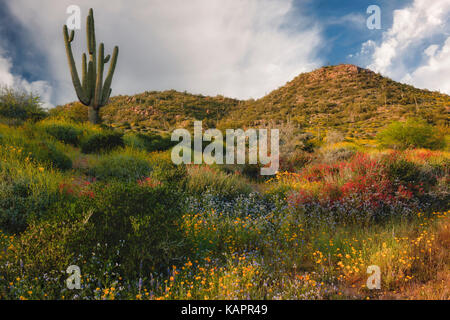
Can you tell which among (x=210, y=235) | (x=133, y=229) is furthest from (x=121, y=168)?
(x=133, y=229)

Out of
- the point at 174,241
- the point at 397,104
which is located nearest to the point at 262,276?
the point at 174,241

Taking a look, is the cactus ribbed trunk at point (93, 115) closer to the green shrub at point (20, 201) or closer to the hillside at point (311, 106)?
the hillside at point (311, 106)

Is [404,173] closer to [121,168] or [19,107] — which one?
[121,168]

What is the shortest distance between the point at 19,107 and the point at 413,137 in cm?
2364

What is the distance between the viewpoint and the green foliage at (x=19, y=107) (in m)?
13.6

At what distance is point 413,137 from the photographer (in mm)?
15656

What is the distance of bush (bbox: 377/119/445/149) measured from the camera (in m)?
15.7

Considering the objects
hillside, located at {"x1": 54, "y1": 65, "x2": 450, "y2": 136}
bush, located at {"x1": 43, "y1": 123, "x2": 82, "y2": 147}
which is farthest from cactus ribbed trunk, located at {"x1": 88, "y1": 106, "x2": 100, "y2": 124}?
hillside, located at {"x1": 54, "y1": 65, "x2": 450, "y2": 136}

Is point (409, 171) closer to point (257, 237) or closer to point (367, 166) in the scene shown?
point (367, 166)

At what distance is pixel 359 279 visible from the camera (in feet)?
11.6

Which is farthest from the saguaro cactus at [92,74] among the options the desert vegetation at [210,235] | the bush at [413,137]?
the bush at [413,137]

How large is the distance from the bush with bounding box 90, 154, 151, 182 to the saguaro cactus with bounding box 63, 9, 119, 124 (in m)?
9.16

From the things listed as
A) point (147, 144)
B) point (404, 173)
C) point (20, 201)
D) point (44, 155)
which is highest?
point (147, 144)

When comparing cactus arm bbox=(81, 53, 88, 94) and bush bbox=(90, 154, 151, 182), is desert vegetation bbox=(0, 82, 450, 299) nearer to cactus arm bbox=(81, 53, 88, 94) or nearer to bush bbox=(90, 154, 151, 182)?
bush bbox=(90, 154, 151, 182)
